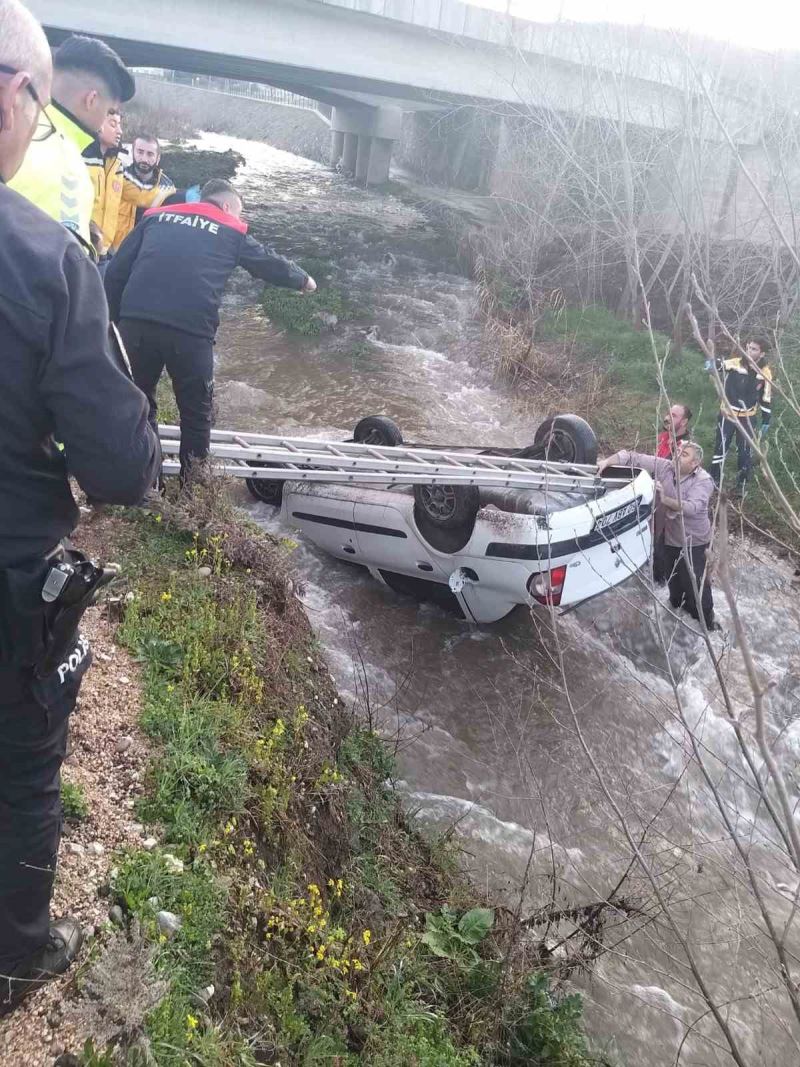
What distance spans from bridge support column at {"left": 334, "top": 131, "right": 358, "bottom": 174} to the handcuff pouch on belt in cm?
3473

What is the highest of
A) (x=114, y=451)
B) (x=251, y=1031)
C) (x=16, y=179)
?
(x=16, y=179)

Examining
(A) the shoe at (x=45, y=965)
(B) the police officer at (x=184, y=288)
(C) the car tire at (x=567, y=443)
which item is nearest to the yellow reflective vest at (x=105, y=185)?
(B) the police officer at (x=184, y=288)

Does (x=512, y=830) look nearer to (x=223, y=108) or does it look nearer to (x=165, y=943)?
(x=165, y=943)

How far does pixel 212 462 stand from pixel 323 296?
10822mm

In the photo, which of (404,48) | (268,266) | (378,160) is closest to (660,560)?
(268,266)

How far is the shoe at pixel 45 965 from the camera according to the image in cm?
202

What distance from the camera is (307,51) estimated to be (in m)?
16.9

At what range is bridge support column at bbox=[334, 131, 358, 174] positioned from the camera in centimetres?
3319

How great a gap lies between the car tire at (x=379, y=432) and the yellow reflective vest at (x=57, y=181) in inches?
160

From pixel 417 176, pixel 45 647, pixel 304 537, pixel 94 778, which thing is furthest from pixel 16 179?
pixel 417 176

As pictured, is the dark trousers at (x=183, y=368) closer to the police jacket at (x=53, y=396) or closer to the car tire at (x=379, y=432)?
the car tire at (x=379, y=432)

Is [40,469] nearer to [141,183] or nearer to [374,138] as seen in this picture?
[141,183]

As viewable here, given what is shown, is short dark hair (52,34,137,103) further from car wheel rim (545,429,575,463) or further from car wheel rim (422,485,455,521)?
car wheel rim (545,429,575,463)

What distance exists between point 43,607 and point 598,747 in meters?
4.67
